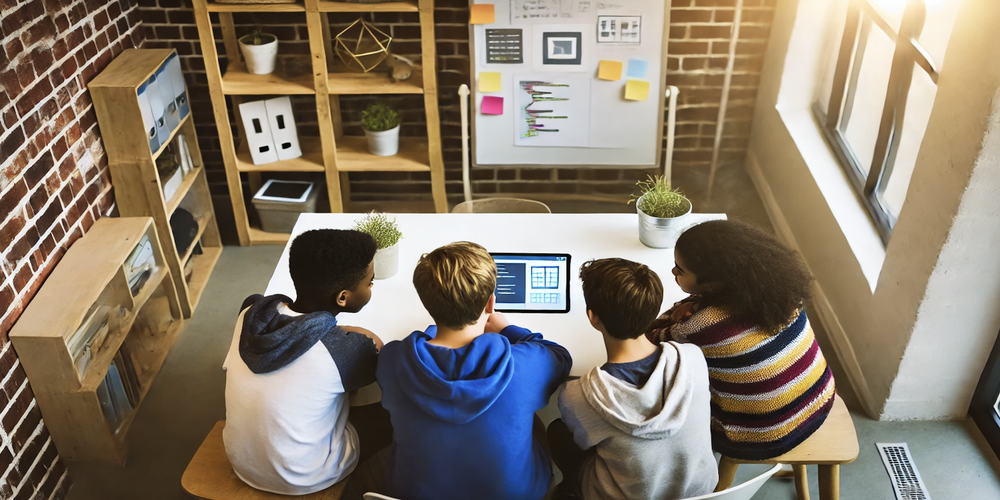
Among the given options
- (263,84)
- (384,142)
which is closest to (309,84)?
(263,84)

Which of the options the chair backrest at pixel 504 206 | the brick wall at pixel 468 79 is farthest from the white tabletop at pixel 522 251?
the brick wall at pixel 468 79

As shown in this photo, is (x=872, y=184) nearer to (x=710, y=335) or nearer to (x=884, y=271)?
(x=884, y=271)

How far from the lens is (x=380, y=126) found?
12.9 ft

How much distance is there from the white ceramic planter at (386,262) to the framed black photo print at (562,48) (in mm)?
1598

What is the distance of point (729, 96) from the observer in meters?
4.32

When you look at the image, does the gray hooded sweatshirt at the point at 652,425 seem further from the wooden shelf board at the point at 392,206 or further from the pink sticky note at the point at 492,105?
the wooden shelf board at the point at 392,206

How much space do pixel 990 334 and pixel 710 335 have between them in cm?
130

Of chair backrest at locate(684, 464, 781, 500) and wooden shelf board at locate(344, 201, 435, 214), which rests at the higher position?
chair backrest at locate(684, 464, 781, 500)

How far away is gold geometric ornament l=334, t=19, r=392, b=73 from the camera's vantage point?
383 centimetres

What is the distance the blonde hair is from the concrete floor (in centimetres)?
141

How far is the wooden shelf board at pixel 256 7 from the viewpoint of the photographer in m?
3.52

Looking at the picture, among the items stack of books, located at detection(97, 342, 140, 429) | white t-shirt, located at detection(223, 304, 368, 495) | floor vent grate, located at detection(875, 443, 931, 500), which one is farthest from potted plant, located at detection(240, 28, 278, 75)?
floor vent grate, located at detection(875, 443, 931, 500)

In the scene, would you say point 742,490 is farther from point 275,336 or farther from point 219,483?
point 219,483

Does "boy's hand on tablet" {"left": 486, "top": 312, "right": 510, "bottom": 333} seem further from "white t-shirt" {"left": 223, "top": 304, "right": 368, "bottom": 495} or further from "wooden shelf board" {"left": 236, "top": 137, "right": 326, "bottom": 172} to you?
"wooden shelf board" {"left": 236, "top": 137, "right": 326, "bottom": 172}
